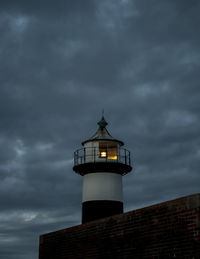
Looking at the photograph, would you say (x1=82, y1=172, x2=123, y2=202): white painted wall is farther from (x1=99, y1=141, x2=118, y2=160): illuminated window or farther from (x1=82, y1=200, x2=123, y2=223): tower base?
(x1=99, y1=141, x2=118, y2=160): illuminated window

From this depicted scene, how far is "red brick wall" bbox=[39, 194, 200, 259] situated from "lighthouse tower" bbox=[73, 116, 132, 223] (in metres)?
3.73

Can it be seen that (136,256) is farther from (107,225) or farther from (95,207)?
(95,207)

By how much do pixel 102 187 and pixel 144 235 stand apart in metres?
8.57

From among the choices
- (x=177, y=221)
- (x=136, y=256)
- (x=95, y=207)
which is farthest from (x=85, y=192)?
(x=177, y=221)

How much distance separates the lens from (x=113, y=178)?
21484 mm

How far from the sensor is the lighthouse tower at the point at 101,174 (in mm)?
20828

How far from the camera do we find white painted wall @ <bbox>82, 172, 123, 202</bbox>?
826 inches

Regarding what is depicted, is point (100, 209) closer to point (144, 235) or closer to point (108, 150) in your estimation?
point (108, 150)

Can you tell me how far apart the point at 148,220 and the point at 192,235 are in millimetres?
2047

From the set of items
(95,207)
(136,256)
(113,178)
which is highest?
(113,178)

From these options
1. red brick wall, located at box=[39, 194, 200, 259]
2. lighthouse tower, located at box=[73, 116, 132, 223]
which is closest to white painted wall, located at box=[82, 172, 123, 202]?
lighthouse tower, located at box=[73, 116, 132, 223]

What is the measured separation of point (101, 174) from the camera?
70.0 ft

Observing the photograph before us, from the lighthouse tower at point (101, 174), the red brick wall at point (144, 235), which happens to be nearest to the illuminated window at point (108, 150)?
the lighthouse tower at point (101, 174)

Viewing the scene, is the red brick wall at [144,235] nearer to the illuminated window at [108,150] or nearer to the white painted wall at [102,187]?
the white painted wall at [102,187]
